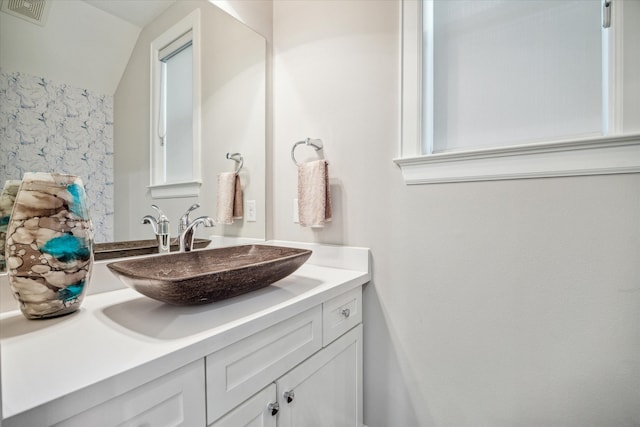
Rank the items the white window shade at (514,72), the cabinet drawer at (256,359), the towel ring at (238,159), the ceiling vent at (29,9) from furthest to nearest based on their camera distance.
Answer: the towel ring at (238,159) < the white window shade at (514,72) < the ceiling vent at (29,9) < the cabinet drawer at (256,359)

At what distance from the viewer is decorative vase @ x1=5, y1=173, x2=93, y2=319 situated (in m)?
0.70

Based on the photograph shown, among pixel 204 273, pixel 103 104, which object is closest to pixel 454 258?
pixel 204 273

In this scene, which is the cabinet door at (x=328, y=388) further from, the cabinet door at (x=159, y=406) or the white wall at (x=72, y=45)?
the white wall at (x=72, y=45)

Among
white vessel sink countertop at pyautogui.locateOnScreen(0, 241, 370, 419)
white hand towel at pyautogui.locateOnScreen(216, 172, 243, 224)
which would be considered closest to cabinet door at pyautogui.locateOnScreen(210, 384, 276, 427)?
white vessel sink countertop at pyautogui.locateOnScreen(0, 241, 370, 419)

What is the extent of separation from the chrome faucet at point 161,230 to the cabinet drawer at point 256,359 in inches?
23.3

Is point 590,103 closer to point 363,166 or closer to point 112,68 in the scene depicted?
point 363,166

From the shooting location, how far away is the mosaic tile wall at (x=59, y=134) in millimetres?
811

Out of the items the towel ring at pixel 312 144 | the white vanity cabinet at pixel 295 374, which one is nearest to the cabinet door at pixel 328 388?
the white vanity cabinet at pixel 295 374

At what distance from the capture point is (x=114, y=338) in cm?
65

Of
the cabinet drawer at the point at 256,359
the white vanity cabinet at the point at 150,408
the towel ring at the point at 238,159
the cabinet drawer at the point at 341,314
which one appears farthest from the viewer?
the towel ring at the point at 238,159

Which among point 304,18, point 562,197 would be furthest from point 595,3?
point 304,18

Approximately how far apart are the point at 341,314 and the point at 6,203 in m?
1.05

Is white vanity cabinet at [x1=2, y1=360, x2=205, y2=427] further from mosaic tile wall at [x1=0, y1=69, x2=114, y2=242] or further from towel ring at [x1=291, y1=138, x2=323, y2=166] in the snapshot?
towel ring at [x1=291, y1=138, x2=323, y2=166]

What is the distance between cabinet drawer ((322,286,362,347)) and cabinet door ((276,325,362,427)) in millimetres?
33
